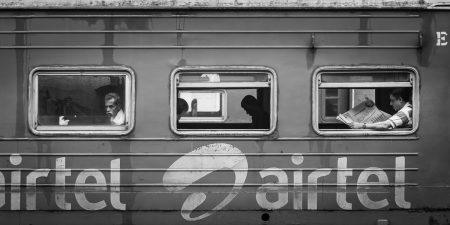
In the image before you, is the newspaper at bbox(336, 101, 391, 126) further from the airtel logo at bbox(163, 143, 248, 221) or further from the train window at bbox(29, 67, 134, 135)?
the train window at bbox(29, 67, 134, 135)

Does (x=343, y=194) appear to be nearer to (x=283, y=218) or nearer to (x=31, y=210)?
Answer: (x=283, y=218)

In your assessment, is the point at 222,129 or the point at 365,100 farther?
the point at 365,100

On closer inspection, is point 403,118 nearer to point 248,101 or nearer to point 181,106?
point 248,101

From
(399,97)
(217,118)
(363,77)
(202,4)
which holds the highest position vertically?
(202,4)

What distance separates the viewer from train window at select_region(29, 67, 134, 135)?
628cm

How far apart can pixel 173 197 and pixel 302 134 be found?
1.50m

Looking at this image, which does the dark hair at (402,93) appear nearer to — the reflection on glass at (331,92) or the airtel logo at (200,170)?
the reflection on glass at (331,92)

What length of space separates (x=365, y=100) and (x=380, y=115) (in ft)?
0.76

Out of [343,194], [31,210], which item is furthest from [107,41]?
[343,194]

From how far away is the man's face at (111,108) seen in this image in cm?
635

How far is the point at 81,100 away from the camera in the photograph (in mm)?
6379

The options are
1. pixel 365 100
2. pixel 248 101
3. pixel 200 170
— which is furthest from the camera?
pixel 365 100

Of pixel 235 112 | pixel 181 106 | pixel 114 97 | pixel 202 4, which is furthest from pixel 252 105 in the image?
pixel 114 97

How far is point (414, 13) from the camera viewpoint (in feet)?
20.8
